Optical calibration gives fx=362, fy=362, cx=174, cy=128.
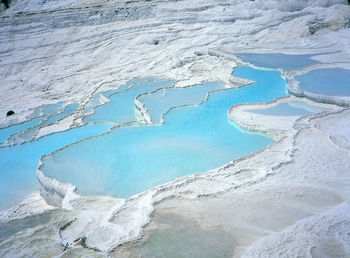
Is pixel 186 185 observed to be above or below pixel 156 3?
below

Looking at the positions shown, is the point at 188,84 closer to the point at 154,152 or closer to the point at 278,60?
the point at 278,60

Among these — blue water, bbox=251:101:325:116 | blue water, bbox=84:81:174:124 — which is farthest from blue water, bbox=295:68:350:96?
blue water, bbox=84:81:174:124

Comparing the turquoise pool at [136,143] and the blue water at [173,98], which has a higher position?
the blue water at [173,98]

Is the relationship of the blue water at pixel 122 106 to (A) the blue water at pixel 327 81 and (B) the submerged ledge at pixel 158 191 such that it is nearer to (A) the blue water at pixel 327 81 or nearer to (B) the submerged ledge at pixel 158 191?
(B) the submerged ledge at pixel 158 191

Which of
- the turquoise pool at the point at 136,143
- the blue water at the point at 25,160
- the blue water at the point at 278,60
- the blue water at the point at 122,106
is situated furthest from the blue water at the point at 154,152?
the blue water at the point at 278,60

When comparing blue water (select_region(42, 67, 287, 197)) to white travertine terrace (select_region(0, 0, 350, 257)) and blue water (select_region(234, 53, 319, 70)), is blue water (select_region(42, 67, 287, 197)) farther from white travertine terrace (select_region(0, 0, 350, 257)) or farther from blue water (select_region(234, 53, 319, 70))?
blue water (select_region(234, 53, 319, 70))

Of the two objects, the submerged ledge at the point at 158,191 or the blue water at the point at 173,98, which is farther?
the blue water at the point at 173,98

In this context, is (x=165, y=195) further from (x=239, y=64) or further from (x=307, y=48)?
(x=307, y=48)

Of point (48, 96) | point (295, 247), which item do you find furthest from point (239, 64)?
point (295, 247)
